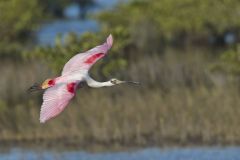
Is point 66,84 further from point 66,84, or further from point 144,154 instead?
point 144,154

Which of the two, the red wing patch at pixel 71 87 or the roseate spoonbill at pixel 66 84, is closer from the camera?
the roseate spoonbill at pixel 66 84

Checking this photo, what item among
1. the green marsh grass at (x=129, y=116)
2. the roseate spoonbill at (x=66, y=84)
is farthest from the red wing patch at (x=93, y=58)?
the green marsh grass at (x=129, y=116)

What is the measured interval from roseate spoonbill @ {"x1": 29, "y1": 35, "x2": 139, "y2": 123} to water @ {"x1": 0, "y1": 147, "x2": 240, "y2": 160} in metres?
3.44

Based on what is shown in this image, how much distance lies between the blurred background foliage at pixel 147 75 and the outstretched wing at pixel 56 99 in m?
5.59

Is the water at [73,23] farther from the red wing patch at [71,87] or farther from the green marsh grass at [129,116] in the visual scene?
the red wing patch at [71,87]

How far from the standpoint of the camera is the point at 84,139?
15508mm

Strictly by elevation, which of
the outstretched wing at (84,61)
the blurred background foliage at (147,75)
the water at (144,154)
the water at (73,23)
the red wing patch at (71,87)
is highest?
the red wing patch at (71,87)

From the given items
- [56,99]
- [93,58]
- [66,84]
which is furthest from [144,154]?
[56,99]

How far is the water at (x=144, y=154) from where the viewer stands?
1398cm

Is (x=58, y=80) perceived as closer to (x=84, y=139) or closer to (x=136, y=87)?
(x=84, y=139)

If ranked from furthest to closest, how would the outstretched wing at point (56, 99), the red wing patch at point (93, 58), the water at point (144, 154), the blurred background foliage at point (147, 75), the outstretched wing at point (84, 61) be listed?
the blurred background foliage at point (147, 75), the water at point (144, 154), the red wing patch at point (93, 58), the outstretched wing at point (84, 61), the outstretched wing at point (56, 99)


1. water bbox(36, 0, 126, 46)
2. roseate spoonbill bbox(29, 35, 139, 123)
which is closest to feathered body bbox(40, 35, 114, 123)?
roseate spoonbill bbox(29, 35, 139, 123)

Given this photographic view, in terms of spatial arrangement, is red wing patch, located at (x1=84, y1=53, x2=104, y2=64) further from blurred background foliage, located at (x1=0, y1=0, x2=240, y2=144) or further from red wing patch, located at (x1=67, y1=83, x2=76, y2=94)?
blurred background foliage, located at (x1=0, y1=0, x2=240, y2=144)

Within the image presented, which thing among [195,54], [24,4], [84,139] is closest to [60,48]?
[84,139]
